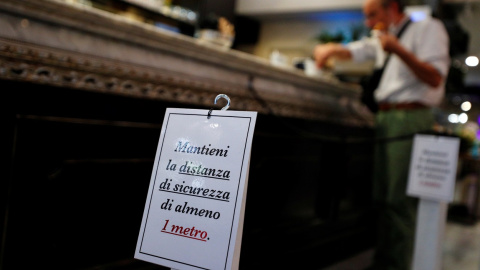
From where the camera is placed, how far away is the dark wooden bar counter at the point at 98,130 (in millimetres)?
1148

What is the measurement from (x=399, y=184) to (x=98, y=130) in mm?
1729

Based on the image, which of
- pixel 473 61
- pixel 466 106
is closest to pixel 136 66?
pixel 473 61

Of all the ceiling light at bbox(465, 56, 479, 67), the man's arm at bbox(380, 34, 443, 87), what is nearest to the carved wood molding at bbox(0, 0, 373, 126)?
the man's arm at bbox(380, 34, 443, 87)

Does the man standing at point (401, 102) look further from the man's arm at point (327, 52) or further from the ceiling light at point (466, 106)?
the ceiling light at point (466, 106)

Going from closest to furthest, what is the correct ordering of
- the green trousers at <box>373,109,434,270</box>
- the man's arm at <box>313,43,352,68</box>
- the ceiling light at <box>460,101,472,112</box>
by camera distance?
the green trousers at <box>373,109,434,270</box>, the man's arm at <box>313,43,352,68</box>, the ceiling light at <box>460,101,472,112</box>

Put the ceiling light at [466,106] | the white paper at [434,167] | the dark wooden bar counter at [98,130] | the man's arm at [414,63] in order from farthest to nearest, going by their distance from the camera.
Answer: the ceiling light at [466,106], the man's arm at [414,63], the white paper at [434,167], the dark wooden bar counter at [98,130]

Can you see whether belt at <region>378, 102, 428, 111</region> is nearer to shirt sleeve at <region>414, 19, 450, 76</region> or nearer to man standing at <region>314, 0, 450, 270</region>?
man standing at <region>314, 0, 450, 270</region>

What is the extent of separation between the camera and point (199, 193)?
2.21 feet

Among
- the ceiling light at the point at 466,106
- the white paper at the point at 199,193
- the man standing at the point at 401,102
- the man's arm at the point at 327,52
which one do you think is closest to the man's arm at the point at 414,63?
the man standing at the point at 401,102

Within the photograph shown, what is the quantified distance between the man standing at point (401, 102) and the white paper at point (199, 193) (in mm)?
1648

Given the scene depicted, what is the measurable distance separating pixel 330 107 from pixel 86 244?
6.18 ft

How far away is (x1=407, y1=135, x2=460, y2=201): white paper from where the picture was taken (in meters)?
1.69

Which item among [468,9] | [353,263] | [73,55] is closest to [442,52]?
[353,263]

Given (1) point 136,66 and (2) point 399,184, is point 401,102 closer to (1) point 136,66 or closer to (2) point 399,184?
(2) point 399,184
